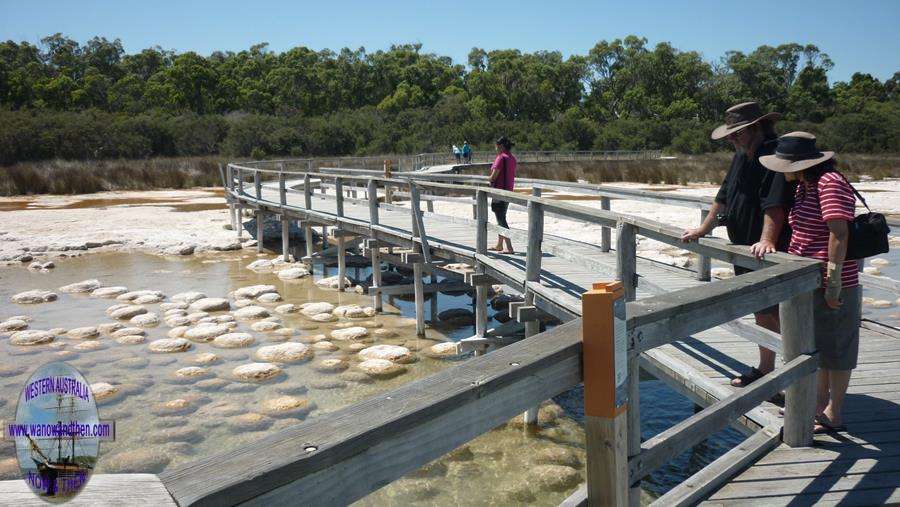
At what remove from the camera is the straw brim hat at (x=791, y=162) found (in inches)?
145

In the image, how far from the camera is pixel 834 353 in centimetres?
371

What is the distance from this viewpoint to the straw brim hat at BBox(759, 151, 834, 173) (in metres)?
3.68

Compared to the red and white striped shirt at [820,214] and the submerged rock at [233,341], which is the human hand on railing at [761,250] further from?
the submerged rock at [233,341]

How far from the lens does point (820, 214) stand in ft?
12.4

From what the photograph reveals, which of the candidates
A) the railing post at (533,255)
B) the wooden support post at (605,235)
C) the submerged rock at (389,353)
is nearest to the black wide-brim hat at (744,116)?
the railing post at (533,255)

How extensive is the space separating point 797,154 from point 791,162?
5cm

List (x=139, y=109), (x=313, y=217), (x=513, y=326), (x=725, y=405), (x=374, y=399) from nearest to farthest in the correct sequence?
(x=374, y=399), (x=725, y=405), (x=513, y=326), (x=313, y=217), (x=139, y=109)

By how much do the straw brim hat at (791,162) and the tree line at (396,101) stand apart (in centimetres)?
4655

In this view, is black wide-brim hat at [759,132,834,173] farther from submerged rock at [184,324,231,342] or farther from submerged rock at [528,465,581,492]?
submerged rock at [184,324,231,342]

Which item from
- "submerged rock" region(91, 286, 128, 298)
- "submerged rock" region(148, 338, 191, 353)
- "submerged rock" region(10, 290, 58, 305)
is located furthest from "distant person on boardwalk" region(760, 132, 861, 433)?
"submerged rock" region(10, 290, 58, 305)

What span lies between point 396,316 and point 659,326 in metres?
10.8

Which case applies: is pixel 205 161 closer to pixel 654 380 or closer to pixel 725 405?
pixel 654 380

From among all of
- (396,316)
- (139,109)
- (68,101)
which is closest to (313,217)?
(396,316)

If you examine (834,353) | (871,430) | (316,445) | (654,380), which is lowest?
(654,380)
